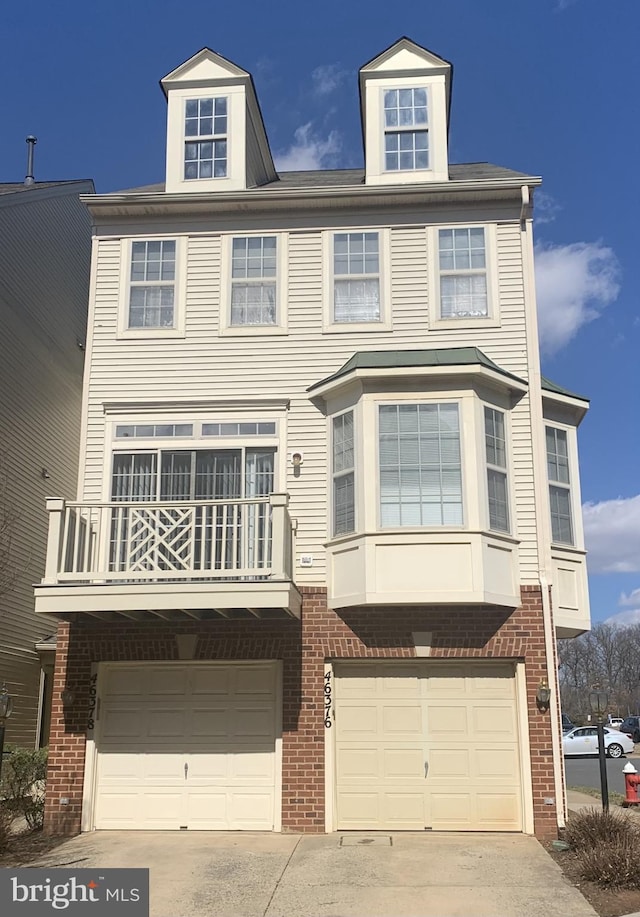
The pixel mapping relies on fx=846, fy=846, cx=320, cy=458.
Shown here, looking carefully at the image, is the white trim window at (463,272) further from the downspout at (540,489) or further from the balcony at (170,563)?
the balcony at (170,563)

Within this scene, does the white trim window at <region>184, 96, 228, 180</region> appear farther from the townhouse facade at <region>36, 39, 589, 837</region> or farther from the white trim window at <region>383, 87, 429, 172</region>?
the white trim window at <region>383, 87, 429, 172</region>

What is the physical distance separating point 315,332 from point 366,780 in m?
6.53

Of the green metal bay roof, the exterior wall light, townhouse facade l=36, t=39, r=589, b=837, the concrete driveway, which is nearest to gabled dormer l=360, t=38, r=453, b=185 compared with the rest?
townhouse facade l=36, t=39, r=589, b=837

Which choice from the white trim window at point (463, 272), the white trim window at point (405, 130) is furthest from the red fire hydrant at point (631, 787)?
the white trim window at point (405, 130)

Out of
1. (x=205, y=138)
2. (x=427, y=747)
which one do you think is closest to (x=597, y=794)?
(x=427, y=747)

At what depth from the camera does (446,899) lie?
834cm

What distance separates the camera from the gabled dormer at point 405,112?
13773 millimetres

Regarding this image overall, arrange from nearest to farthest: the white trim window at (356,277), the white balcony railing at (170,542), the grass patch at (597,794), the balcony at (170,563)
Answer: the balcony at (170,563), the white balcony railing at (170,542), the white trim window at (356,277), the grass patch at (597,794)

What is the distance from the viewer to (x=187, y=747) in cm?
1185

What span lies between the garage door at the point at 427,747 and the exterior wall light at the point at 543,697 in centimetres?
40

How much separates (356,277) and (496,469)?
12.3 feet

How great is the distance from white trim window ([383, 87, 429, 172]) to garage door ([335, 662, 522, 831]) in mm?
7969

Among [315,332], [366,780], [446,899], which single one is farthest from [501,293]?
[446,899]

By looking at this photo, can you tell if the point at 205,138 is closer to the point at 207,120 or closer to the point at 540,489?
the point at 207,120
